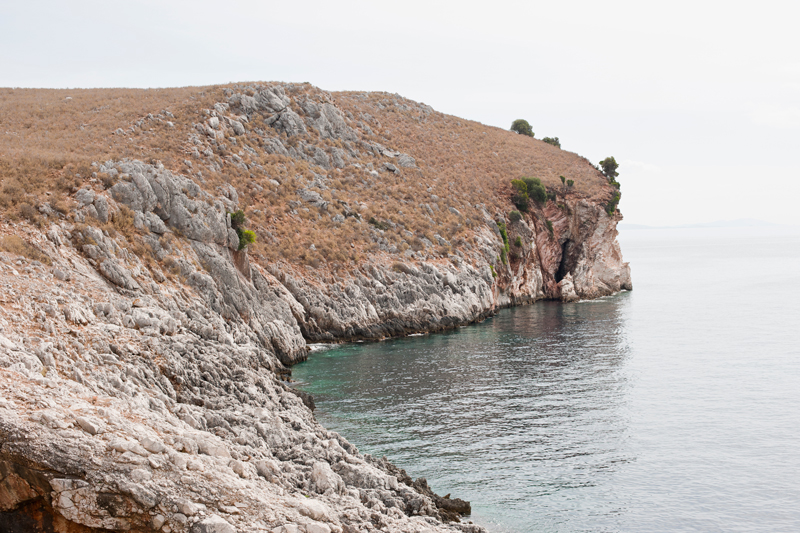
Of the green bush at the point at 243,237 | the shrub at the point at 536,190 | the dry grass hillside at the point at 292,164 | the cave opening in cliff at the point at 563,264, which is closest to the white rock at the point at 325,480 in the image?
the dry grass hillside at the point at 292,164

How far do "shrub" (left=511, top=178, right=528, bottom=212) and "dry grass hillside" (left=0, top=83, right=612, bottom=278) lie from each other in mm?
1216

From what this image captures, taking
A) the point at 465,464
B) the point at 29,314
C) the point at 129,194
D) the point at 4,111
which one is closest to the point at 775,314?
the point at 465,464

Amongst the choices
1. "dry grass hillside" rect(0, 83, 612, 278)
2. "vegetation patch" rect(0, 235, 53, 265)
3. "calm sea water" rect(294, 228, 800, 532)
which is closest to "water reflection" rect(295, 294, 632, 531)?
"calm sea water" rect(294, 228, 800, 532)

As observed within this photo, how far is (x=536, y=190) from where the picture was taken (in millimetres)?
87062

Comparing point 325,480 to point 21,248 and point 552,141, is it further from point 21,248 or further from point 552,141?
point 552,141

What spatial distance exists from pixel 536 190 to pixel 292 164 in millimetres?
38567

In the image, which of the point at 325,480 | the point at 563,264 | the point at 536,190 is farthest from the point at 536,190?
the point at 325,480

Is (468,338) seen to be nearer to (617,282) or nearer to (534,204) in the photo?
(534,204)

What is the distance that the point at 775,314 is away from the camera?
67188 mm

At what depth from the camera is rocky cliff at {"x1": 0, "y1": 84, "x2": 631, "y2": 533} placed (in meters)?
15.6

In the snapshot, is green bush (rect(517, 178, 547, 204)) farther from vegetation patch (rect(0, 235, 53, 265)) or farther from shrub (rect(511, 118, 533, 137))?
vegetation patch (rect(0, 235, 53, 265))

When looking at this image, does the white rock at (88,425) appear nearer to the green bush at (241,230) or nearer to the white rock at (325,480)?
the white rock at (325,480)

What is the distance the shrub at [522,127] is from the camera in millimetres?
123000

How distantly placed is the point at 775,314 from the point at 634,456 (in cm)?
5234
